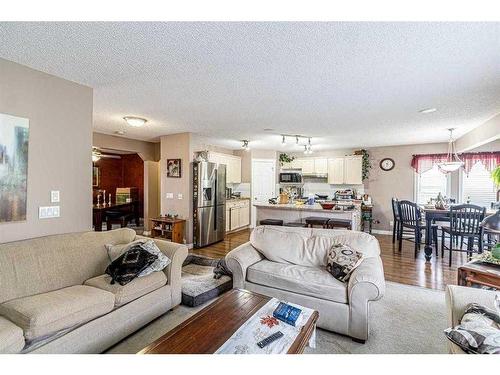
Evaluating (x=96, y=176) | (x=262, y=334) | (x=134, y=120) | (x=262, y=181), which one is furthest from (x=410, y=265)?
(x=96, y=176)

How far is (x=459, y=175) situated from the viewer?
5949 millimetres

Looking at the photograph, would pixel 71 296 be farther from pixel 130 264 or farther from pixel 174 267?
pixel 174 267

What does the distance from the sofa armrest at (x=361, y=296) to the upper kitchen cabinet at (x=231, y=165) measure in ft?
16.2

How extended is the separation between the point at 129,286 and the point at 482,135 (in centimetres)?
561

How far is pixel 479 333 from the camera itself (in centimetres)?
125

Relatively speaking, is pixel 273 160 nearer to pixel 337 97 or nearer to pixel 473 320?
pixel 337 97

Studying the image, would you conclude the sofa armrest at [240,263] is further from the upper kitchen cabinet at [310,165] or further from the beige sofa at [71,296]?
the upper kitchen cabinet at [310,165]

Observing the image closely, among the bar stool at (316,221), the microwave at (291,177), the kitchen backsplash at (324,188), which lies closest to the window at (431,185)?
the kitchen backsplash at (324,188)

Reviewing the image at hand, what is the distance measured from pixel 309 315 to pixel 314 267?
40.8 inches

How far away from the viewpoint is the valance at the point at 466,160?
5422 mm

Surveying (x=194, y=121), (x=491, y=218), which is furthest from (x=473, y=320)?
(x=194, y=121)

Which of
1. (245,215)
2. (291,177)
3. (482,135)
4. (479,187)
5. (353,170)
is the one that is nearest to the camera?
(482,135)

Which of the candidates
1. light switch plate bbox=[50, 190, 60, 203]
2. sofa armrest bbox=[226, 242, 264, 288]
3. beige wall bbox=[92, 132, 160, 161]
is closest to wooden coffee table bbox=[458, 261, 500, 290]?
sofa armrest bbox=[226, 242, 264, 288]

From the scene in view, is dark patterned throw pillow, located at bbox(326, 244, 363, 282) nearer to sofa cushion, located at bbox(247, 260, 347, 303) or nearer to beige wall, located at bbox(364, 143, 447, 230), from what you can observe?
sofa cushion, located at bbox(247, 260, 347, 303)
